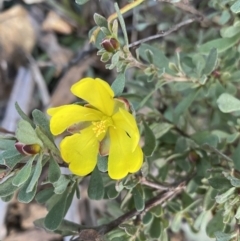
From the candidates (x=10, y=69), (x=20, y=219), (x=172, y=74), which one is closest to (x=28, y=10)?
(x=10, y=69)

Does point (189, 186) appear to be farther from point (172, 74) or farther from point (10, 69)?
point (10, 69)

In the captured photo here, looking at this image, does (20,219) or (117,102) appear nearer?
(117,102)

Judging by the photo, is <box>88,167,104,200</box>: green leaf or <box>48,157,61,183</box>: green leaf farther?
<box>88,167,104,200</box>: green leaf

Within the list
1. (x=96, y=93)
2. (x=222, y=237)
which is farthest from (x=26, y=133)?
(x=222, y=237)

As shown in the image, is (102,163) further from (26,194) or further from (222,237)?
(222,237)

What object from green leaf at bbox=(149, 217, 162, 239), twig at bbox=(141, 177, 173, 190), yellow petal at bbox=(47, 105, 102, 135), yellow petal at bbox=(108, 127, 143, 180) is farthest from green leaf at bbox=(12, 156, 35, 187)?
green leaf at bbox=(149, 217, 162, 239)

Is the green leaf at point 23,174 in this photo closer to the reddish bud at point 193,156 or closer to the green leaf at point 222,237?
the green leaf at point 222,237

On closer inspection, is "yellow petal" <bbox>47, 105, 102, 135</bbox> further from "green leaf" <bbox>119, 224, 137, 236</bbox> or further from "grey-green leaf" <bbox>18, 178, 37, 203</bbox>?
"green leaf" <bbox>119, 224, 137, 236</bbox>
